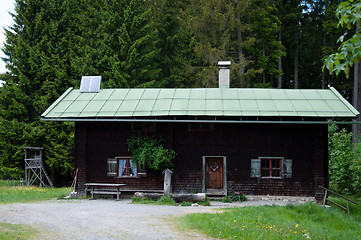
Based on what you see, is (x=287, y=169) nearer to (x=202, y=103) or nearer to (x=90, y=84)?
(x=202, y=103)

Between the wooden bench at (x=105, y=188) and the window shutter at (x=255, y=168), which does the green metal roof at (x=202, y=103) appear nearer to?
the window shutter at (x=255, y=168)

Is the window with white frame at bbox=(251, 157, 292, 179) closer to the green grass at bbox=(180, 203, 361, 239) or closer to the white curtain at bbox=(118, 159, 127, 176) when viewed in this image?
the green grass at bbox=(180, 203, 361, 239)

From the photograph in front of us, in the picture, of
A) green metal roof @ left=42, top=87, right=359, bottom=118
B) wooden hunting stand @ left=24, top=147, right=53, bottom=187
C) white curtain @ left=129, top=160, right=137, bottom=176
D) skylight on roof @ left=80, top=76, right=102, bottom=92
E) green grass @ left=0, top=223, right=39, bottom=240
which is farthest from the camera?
wooden hunting stand @ left=24, top=147, right=53, bottom=187

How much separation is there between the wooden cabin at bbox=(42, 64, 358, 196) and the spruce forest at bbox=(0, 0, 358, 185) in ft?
33.5

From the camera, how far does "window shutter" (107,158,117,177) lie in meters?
19.0

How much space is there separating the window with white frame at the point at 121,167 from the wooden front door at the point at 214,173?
3.55 meters

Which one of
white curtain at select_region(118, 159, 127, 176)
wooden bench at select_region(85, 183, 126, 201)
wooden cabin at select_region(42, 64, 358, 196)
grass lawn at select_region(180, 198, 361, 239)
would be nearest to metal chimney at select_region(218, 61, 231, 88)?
wooden cabin at select_region(42, 64, 358, 196)

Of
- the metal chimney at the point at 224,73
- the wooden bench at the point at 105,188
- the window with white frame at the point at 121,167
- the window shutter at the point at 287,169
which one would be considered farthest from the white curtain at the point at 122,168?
the window shutter at the point at 287,169

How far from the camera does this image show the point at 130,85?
30.3 m

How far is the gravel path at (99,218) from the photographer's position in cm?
1059

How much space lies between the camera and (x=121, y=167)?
62.7 ft

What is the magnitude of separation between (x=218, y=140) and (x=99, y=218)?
7.53 metres

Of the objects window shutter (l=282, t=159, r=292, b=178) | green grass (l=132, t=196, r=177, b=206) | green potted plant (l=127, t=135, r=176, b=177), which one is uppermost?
green potted plant (l=127, t=135, r=176, b=177)

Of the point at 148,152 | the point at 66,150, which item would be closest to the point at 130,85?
the point at 66,150
